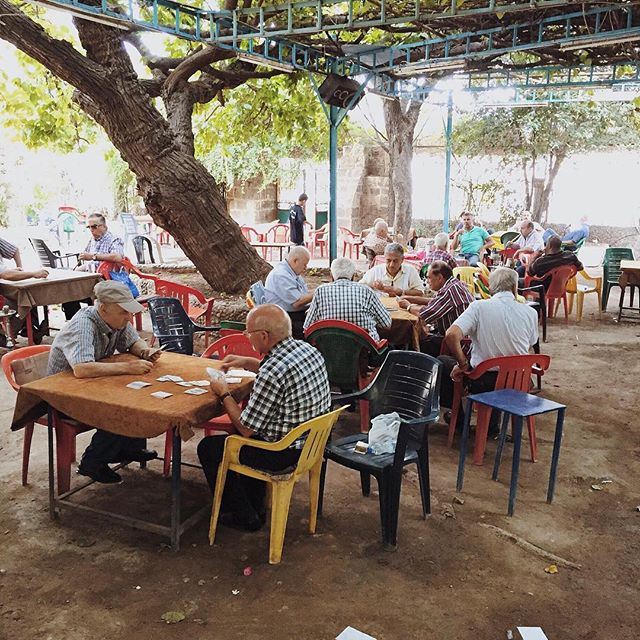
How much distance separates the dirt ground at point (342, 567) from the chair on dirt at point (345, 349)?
891 millimetres

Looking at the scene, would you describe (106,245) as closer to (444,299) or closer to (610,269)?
(444,299)

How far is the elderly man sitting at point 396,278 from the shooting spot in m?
6.89

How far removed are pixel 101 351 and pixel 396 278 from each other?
11.8ft

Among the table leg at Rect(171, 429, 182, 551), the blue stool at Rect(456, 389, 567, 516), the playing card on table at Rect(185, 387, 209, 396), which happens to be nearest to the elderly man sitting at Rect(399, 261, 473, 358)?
the blue stool at Rect(456, 389, 567, 516)

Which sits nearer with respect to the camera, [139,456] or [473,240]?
[139,456]

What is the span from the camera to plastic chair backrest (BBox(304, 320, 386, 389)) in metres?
5.22

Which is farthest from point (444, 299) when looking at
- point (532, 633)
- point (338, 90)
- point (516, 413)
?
point (338, 90)

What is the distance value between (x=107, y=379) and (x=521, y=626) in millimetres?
2603

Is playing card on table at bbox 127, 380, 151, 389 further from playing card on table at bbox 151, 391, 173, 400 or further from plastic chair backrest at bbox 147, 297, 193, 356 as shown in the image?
plastic chair backrest at bbox 147, 297, 193, 356

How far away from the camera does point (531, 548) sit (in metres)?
3.76

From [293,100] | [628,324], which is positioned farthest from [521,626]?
[293,100]

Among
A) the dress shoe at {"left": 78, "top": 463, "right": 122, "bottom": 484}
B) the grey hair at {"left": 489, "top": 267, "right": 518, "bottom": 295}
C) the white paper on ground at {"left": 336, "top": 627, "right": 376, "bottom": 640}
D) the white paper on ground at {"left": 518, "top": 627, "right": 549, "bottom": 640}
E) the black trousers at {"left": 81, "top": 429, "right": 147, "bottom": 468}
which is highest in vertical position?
the grey hair at {"left": 489, "top": 267, "right": 518, "bottom": 295}

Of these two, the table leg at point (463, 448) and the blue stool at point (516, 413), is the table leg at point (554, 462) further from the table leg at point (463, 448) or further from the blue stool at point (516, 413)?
the table leg at point (463, 448)

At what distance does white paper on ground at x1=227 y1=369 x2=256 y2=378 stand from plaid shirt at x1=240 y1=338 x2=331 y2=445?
718mm
